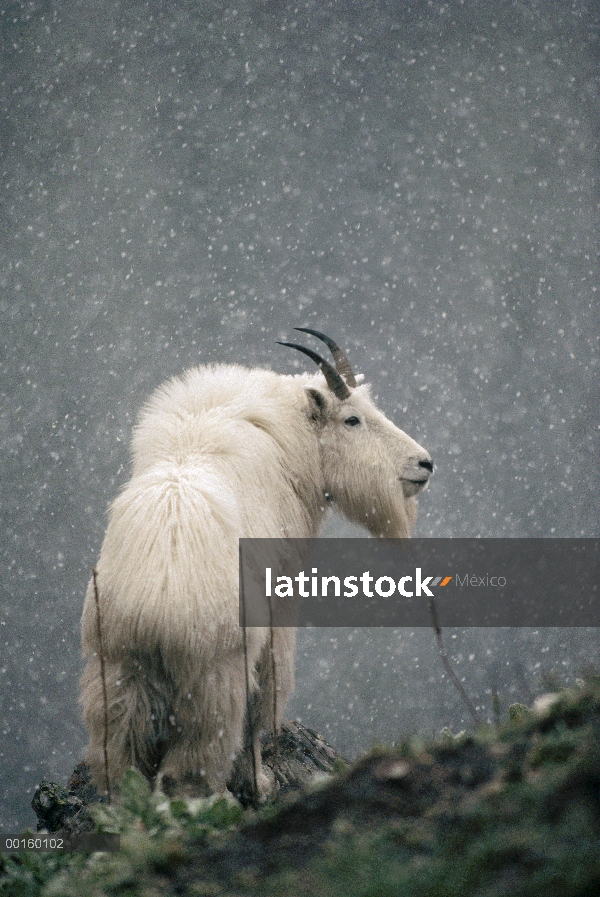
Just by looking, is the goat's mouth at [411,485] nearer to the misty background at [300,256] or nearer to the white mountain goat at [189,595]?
the white mountain goat at [189,595]

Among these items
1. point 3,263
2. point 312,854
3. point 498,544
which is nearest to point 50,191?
point 3,263

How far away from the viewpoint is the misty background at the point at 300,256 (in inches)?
430

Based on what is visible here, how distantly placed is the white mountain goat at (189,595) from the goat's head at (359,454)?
0.17 m

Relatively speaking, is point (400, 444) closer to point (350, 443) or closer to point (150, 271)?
point (350, 443)

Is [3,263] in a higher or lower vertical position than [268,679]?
higher

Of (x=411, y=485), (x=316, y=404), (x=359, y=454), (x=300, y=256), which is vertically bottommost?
(x=411, y=485)

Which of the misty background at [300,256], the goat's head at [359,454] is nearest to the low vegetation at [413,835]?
the goat's head at [359,454]

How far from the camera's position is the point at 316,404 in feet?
14.0

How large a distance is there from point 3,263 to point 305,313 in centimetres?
420

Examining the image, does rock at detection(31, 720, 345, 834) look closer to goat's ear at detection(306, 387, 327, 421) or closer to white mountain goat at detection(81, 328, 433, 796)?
white mountain goat at detection(81, 328, 433, 796)

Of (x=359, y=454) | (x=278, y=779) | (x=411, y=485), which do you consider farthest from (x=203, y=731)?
(x=411, y=485)

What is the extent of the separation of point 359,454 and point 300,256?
840cm

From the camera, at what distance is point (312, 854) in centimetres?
175

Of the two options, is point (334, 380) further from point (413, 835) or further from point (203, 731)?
point (413, 835)
